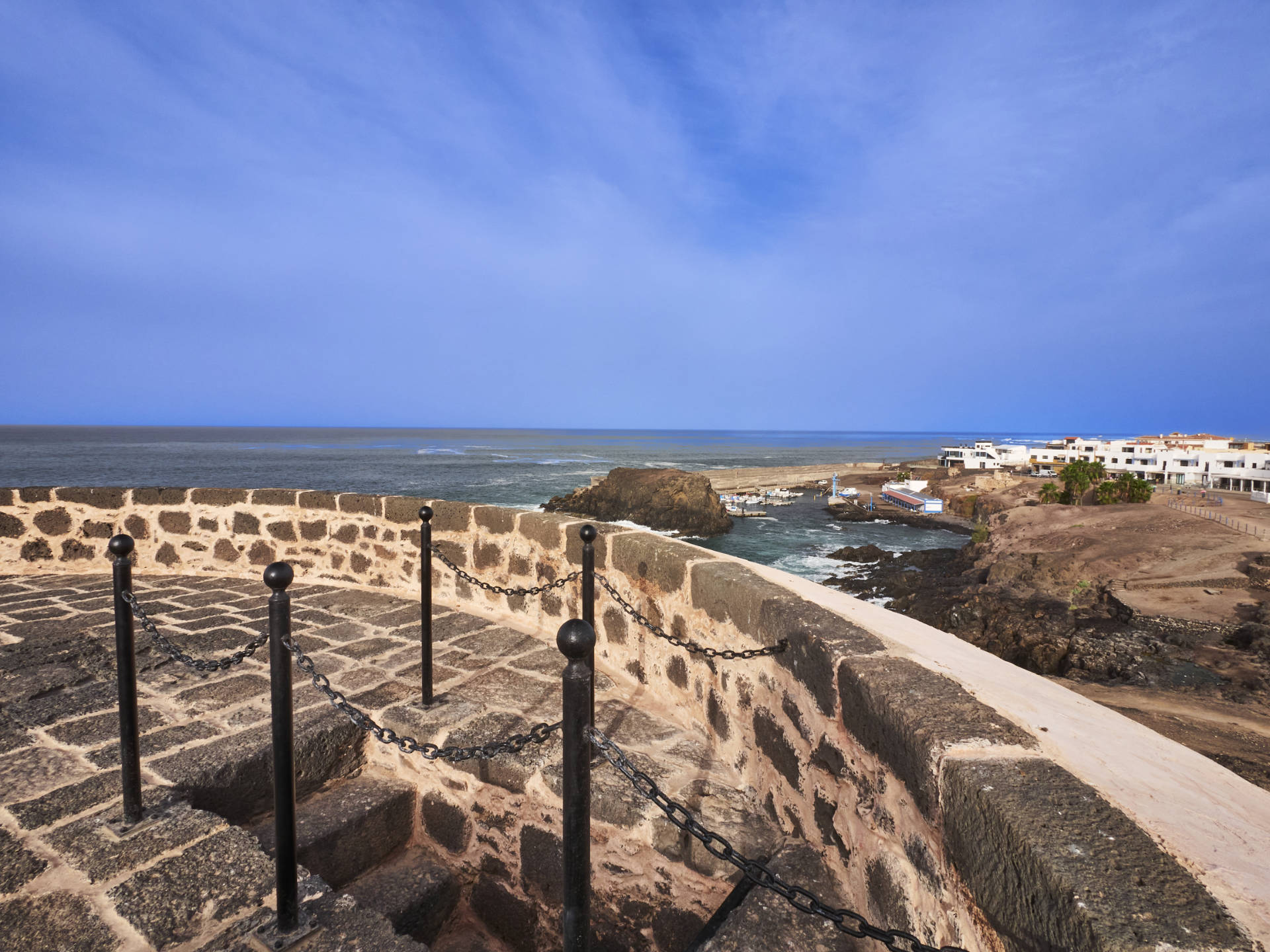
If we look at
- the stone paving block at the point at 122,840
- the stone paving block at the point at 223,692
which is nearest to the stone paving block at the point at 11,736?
the stone paving block at the point at 223,692

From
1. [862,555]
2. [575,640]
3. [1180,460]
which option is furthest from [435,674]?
[1180,460]

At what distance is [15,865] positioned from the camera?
192 centimetres

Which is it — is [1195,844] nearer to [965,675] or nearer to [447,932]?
[965,675]

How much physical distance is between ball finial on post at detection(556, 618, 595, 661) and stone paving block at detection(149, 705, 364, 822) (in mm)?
2011

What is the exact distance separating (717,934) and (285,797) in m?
1.35

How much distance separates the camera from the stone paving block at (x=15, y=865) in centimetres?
185

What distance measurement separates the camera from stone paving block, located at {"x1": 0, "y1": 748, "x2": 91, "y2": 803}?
2.28 meters

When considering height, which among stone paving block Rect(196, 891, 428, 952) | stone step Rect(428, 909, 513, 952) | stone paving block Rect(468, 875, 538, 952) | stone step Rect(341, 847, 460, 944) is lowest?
stone step Rect(428, 909, 513, 952)

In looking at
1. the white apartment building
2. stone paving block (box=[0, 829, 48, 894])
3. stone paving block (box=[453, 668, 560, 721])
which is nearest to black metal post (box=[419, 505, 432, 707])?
stone paving block (box=[453, 668, 560, 721])

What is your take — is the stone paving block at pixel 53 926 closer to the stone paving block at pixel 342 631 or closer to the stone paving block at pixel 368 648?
the stone paving block at pixel 368 648

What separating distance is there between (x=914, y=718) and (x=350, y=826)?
7.63 ft

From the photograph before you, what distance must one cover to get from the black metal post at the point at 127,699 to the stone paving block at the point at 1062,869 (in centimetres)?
256

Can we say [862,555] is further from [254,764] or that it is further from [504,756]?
[254,764]

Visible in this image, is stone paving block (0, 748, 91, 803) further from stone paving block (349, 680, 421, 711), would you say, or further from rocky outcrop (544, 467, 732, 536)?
rocky outcrop (544, 467, 732, 536)
